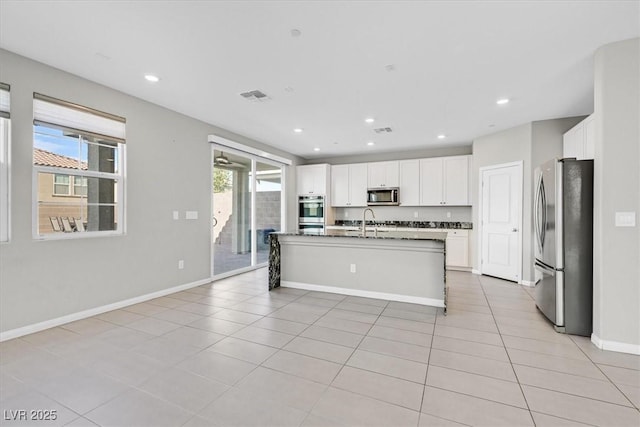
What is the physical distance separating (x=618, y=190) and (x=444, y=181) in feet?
12.8

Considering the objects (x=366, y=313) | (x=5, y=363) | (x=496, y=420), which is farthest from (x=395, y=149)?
(x=5, y=363)

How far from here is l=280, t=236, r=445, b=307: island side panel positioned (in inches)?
149

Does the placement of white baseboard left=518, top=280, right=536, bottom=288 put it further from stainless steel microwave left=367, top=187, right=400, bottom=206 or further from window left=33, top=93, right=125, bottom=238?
window left=33, top=93, right=125, bottom=238

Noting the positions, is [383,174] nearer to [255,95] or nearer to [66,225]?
[255,95]

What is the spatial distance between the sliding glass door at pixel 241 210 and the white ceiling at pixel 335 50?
1.35m

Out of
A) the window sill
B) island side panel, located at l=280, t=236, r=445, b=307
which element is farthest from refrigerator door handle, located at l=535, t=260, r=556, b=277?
the window sill

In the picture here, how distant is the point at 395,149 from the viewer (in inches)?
271

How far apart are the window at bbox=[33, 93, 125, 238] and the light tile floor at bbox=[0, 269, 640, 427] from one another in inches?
42.8

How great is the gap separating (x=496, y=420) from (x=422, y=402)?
40cm

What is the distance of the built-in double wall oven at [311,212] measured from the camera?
7359 millimetres

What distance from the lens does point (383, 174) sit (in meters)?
7.00

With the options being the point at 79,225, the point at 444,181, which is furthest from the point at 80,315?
the point at 444,181

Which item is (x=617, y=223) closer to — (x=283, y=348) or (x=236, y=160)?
(x=283, y=348)

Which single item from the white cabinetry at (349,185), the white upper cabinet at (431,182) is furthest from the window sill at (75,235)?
the white upper cabinet at (431,182)
